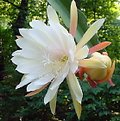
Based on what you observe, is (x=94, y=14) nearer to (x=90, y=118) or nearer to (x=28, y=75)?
(x=90, y=118)

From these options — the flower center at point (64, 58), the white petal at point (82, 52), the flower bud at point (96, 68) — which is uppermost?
the white petal at point (82, 52)

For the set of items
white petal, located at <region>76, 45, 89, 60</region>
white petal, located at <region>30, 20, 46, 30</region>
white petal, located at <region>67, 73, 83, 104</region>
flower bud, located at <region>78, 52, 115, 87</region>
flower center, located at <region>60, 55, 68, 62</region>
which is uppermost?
white petal, located at <region>30, 20, 46, 30</region>

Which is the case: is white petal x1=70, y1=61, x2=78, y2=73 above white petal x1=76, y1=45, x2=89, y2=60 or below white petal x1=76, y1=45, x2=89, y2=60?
below

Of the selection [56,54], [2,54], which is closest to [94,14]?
[2,54]

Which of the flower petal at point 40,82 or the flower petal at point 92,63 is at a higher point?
the flower petal at point 92,63

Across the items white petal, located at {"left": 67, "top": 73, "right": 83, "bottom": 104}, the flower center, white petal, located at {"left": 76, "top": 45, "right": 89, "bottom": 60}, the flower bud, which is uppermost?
white petal, located at {"left": 76, "top": 45, "right": 89, "bottom": 60}

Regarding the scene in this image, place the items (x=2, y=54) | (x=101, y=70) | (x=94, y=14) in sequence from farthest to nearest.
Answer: (x=94, y=14), (x=2, y=54), (x=101, y=70)

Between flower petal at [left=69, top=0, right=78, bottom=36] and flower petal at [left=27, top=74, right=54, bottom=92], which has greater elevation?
flower petal at [left=69, top=0, right=78, bottom=36]
